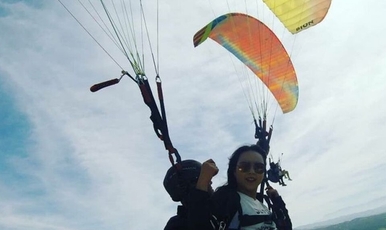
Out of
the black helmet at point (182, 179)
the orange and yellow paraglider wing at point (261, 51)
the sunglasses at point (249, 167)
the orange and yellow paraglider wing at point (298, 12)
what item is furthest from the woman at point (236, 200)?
the orange and yellow paraglider wing at point (298, 12)

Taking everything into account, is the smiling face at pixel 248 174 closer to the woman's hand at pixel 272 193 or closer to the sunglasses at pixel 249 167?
the sunglasses at pixel 249 167

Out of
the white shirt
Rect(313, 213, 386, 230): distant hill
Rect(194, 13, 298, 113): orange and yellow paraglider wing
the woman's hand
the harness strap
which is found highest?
Rect(313, 213, 386, 230): distant hill

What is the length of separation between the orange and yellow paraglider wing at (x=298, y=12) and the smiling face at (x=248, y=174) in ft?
19.3

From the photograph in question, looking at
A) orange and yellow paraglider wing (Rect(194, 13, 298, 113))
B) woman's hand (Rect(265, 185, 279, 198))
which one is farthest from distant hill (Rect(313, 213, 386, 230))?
woman's hand (Rect(265, 185, 279, 198))

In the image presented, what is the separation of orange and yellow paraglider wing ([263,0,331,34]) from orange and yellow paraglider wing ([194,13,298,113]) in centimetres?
54

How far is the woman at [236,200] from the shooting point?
344 centimetres

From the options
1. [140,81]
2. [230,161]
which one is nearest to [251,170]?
[230,161]

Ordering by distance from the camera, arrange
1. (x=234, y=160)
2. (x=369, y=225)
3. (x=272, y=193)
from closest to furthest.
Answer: (x=234, y=160) → (x=272, y=193) → (x=369, y=225)

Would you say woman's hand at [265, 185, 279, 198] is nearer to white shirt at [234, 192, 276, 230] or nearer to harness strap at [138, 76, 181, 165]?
white shirt at [234, 192, 276, 230]

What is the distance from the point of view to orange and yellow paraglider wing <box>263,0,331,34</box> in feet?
29.7

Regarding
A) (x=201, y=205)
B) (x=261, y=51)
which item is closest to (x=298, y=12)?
(x=261, y=51)

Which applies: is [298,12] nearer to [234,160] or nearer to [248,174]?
[234,160]

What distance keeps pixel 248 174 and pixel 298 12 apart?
6299mm

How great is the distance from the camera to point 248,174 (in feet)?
13.7
